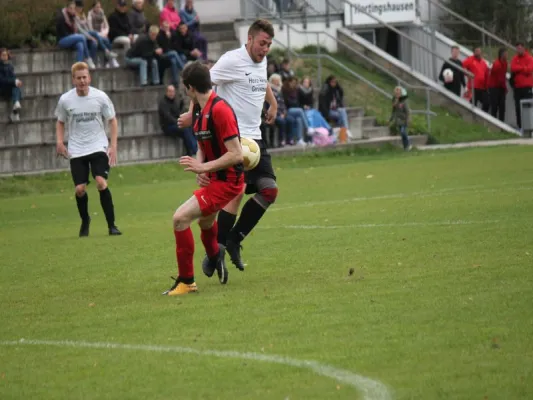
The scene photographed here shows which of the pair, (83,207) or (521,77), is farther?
(521,77)

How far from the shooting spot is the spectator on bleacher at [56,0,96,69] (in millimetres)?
29125

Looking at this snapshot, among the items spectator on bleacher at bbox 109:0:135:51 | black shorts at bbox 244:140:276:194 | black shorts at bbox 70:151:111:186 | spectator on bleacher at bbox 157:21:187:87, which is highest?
spectator on bleacher at bbox 109:0:135:51

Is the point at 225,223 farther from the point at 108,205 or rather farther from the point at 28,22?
the point at 28,22

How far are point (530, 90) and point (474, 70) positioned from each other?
1679mm

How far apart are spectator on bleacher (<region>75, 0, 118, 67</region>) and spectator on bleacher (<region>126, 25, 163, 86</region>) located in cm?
45

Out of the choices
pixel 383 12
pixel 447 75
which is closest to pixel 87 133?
pixel 447 75

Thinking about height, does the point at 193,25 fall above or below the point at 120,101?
above

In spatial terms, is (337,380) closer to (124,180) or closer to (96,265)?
(96,265)

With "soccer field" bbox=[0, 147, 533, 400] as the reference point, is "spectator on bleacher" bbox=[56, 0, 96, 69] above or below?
above

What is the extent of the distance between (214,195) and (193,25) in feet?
72.1

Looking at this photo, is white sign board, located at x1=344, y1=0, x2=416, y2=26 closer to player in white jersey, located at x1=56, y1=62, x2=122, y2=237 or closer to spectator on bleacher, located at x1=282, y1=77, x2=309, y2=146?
spectator on bleacher, located at x1=282, y1=77, x2=309, y2=146

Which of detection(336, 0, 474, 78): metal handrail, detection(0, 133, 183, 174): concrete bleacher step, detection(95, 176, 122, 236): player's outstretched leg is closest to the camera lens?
detection(95, 176, 122, 236): player's outstretched leg

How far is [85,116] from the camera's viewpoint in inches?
A: 620

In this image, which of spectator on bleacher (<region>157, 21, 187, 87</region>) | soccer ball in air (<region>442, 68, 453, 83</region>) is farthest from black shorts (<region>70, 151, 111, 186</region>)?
soccer ball in air (<region>442, 68, 453, 83</region>)
